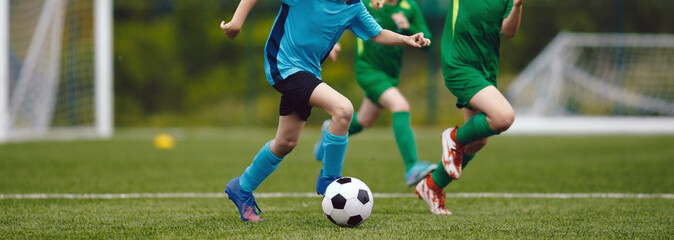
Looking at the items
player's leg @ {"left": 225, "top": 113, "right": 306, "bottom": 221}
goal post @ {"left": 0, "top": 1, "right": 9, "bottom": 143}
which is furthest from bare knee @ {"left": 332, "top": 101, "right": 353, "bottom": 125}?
goal post @ {"left": 0, "top": 1, "right": 9, "bottom": 143}

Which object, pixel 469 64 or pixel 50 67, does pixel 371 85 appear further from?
pixel 50 67

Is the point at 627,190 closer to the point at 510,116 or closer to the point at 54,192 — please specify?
the point at 510,116

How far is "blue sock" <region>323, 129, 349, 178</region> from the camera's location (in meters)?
3.51

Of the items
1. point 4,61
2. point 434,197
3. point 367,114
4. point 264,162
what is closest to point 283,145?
point 264,162

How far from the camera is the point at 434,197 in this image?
3.99 meters

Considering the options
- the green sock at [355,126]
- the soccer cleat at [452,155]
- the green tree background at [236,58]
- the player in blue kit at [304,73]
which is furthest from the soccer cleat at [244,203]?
the green tree background at [236,58]

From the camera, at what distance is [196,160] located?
761 centimetres

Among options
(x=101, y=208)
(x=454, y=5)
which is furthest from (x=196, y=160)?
(x=454, y=5)

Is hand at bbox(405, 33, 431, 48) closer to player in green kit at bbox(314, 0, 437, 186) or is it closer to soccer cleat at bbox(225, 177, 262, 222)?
soccer cleat at bbox(225, 177, 262, 222)

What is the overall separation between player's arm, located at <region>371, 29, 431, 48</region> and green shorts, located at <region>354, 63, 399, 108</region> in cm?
170

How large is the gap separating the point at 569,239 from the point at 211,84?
14.2 meters

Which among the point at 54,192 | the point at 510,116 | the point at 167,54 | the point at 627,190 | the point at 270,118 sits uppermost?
the point at 510,116

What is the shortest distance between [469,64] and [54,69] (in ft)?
29.8

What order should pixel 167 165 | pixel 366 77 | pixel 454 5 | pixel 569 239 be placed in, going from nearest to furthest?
1. pixel 569 239
2. pixel 454 5
3. pixel 366 77
4. pixel 167 165
